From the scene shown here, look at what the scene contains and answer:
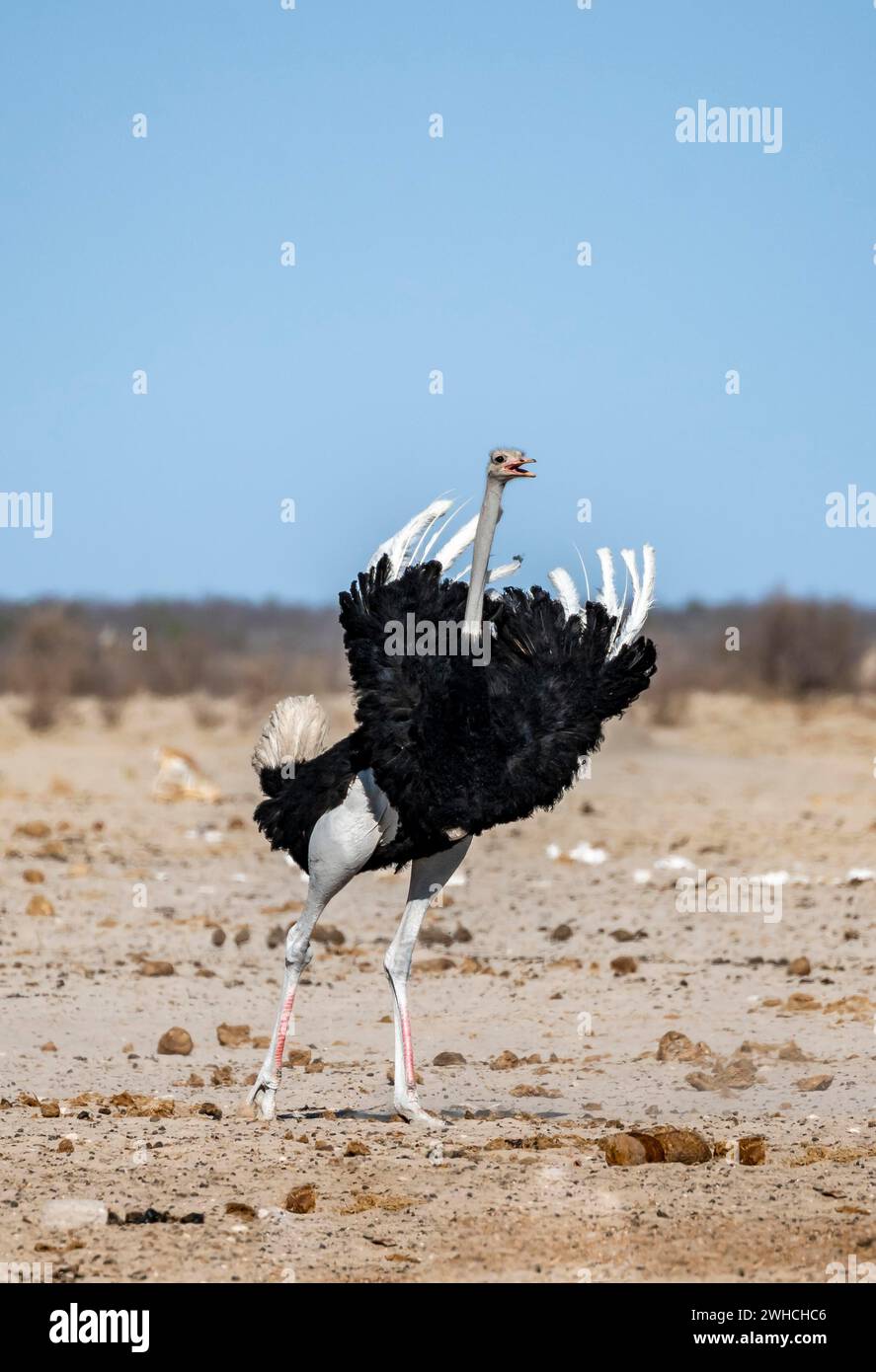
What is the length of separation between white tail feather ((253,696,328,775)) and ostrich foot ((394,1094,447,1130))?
4.64 ft

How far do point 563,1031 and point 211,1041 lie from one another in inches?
66.7

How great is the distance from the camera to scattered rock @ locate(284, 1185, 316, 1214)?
19.5 feet

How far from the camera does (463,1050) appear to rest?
943cm

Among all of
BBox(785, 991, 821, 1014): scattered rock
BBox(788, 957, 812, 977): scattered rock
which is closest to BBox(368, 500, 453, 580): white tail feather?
BBox(785, 991, 821, 1014): scattered rock

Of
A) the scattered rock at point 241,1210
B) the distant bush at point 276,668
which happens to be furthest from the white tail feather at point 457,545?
the distant bush at point 276,668

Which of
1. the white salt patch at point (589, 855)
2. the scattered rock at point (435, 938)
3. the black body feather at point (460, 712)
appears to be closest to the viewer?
the black body feather at point (460, 712)

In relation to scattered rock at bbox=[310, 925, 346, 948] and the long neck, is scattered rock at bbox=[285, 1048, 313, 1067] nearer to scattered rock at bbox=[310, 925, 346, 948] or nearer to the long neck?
the long neck

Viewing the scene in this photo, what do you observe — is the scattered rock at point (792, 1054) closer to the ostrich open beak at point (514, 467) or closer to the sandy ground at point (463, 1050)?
the sandy ground at point (463, 1050)

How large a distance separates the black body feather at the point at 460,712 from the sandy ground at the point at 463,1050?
3.75ft

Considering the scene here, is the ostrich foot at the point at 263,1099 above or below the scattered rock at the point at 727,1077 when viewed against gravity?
above

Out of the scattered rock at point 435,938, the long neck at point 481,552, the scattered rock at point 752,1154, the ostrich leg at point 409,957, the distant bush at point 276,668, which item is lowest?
the scattered rock at point 435,938

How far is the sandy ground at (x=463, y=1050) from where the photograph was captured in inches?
225

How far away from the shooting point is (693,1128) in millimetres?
7301
